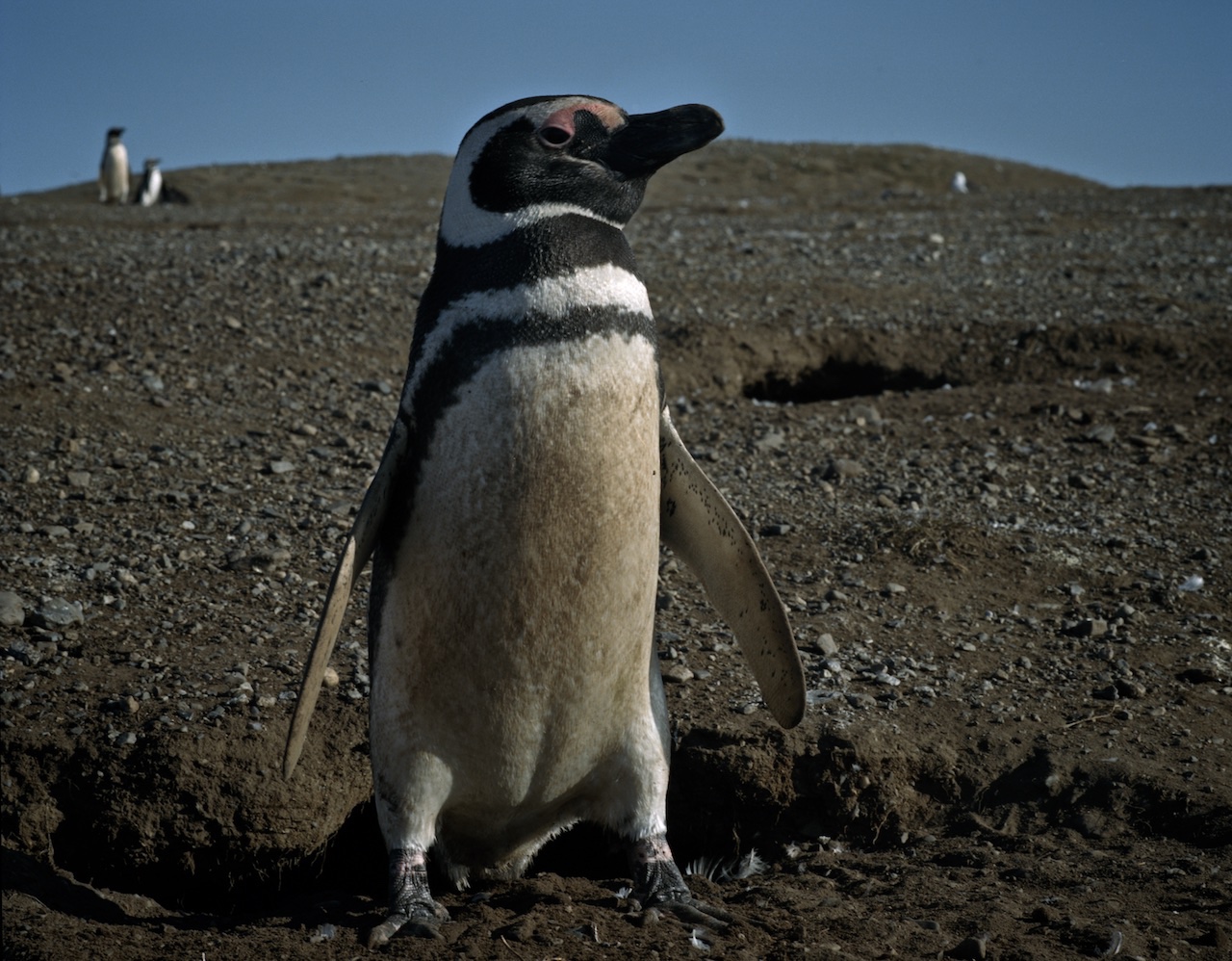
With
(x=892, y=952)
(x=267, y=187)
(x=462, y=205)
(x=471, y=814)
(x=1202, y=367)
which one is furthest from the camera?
(x=267, y=187)

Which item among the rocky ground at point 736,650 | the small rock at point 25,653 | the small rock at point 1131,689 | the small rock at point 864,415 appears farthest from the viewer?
the small rock at point 864,415

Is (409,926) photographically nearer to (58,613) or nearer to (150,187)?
(58,613)

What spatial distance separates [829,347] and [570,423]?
16.1ft

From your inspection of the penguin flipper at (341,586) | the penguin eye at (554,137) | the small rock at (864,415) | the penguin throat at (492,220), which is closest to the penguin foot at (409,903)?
the penguin flipper at (341,586)

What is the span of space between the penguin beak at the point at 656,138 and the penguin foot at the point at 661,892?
5.04ft

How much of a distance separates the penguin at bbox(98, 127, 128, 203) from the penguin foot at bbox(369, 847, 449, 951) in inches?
924

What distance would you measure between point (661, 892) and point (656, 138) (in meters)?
1.68

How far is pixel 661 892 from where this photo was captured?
2668 millimetres

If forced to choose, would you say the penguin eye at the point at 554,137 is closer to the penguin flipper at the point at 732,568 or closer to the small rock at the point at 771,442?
the penguin flipper at the point at 732,568

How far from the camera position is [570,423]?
2.39m

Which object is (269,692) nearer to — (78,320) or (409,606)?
(409,606)

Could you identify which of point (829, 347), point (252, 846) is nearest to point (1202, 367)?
point (829, 347)

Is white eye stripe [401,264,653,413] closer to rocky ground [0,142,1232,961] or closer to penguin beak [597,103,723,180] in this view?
penguin beak [597,103,723,180]

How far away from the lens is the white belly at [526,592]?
2.39 meters
